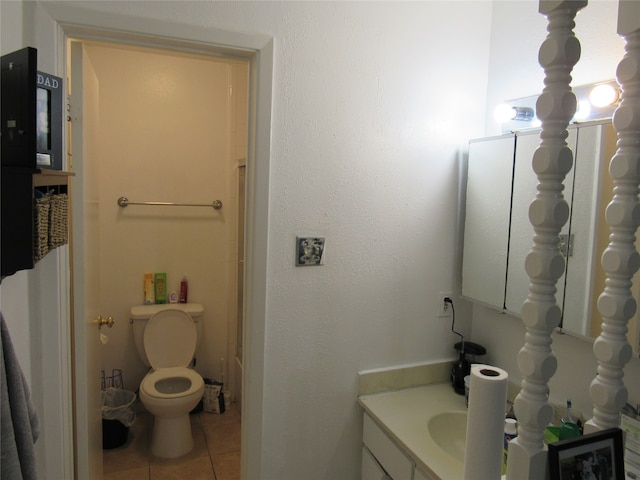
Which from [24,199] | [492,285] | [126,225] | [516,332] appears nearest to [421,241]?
[492,285]

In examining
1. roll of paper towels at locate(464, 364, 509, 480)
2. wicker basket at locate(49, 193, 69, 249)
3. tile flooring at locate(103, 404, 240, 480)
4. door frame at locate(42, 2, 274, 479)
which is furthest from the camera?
tile flooring at locate(103, 404, 240, 480)

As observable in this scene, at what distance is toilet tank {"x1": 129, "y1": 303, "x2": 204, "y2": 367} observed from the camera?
2982mm

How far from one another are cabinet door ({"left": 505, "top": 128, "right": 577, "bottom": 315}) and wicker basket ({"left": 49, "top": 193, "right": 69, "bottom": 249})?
1.56m

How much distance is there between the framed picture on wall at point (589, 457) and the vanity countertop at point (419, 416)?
0.57 meters

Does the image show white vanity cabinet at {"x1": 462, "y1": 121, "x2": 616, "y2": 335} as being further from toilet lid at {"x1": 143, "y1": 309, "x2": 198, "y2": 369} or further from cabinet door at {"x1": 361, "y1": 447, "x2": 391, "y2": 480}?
toilet lid at {"x1": 143, "y1": 309, "x2": 198, "y2": 369}

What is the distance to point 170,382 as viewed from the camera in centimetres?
292

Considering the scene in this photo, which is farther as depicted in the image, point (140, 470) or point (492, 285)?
point (140, 470)

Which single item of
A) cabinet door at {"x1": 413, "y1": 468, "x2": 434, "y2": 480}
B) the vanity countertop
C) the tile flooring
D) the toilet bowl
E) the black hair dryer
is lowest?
the tile flooring

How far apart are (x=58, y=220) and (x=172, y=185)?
1966 millimetres

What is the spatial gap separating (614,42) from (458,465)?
1.48 metres

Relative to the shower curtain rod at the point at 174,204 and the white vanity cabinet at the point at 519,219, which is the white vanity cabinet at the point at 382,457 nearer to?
the white vanity cabinet at the point at 519,219

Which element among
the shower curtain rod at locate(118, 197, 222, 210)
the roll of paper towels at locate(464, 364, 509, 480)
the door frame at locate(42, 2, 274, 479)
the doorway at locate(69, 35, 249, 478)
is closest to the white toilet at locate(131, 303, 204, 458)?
the doorway at locate(69, 35, 249, 478)

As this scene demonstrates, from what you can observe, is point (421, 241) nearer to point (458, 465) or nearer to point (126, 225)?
point (458, 465)

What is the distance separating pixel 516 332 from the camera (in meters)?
1.90
